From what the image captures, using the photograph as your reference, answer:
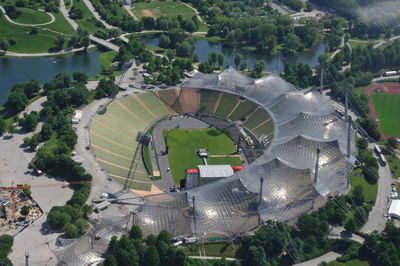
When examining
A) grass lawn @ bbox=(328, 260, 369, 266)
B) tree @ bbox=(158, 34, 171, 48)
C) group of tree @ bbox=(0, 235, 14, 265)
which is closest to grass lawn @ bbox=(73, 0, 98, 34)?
tree @ bbox=(158, 34, 171, 48)

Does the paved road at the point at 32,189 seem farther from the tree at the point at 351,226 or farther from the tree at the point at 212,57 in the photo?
the tree at the point at 212,57

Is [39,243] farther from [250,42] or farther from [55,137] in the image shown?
[250,42]

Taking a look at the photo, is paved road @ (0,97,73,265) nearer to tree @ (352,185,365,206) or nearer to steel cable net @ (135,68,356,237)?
steel cable net @ (135,68,356,237)

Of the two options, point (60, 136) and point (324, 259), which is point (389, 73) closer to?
point (324, 259)

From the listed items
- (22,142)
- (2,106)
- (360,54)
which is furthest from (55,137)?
(360,54)

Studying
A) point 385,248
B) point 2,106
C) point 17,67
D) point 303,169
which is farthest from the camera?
point 17,67

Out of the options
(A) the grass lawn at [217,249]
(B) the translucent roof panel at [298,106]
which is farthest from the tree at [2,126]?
(B) the translucent roof panel at [298,106]
